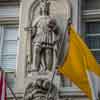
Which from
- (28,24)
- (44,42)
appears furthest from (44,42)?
(28,24)

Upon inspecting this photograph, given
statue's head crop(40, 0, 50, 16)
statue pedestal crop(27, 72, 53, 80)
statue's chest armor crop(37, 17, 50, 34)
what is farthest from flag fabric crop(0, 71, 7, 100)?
statue's head crop(40, 0, 50, 16)

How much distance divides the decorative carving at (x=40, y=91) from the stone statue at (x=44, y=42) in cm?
66

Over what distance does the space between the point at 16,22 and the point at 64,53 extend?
233 cm

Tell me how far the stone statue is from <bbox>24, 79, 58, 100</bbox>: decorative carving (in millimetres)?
664

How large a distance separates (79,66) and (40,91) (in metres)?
1.75

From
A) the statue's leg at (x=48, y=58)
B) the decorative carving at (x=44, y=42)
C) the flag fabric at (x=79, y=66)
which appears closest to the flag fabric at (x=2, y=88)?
the decorative carving at (x=44, y=42)

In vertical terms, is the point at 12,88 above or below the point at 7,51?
below

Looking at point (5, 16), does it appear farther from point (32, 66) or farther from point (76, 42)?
point (76, 42)

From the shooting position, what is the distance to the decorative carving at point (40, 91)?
Result: 1515 cm

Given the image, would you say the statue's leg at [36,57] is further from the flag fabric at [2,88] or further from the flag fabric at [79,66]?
the flag fabric at [79,66]

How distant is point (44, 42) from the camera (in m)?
16.0

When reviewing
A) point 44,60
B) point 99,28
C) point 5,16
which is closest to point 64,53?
point 44,60

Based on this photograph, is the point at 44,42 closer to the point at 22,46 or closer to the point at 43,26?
the point at 43,26

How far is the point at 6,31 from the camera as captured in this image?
→ 57.3 feet
